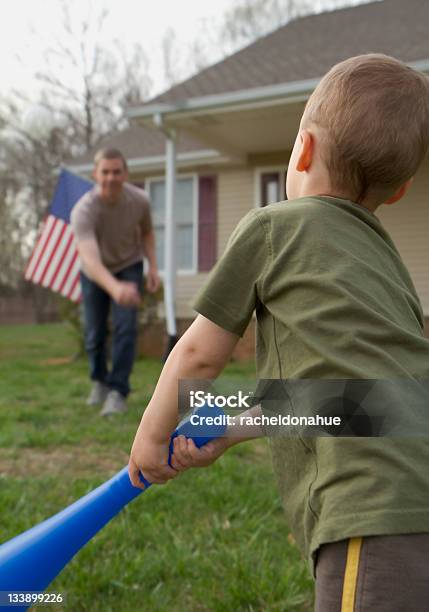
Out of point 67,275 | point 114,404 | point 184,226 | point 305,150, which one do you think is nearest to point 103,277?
point 114,404

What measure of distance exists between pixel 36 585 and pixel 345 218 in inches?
39.0

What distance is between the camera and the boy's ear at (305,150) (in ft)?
4.02

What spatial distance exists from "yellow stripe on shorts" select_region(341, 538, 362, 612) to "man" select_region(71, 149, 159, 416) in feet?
11.0

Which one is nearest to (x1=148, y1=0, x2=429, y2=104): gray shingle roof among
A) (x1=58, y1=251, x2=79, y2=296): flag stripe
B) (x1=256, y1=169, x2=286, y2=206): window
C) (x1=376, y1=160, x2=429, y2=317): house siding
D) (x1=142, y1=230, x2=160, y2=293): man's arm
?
(x1=256, y1=169, x2=286, y2=206): window

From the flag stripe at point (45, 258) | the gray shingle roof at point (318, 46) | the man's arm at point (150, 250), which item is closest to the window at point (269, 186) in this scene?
the gray shingle roof at point (318, 46)

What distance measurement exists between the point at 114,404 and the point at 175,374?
336 cm

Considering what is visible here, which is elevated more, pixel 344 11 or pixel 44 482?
pixel 344 11

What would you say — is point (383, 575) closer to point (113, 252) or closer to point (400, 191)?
point (400, 191)

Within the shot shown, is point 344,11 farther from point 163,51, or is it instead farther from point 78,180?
point 163,51

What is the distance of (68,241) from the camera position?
809 centimetres

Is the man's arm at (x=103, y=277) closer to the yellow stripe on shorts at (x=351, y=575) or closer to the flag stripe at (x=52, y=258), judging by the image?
the yellow stripe on shorts at (x=351, y=575)

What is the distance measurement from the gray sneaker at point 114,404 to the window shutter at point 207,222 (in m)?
6.76

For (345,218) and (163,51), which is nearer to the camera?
(345,218)

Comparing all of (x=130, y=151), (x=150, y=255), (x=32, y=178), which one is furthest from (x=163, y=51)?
(x=150, y=255)
